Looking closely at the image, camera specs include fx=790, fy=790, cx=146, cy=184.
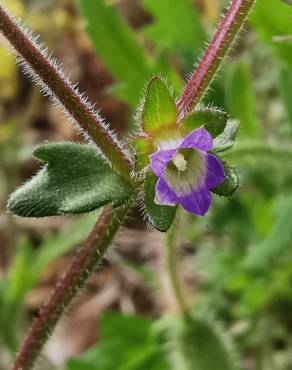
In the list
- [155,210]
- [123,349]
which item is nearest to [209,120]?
[155,210]

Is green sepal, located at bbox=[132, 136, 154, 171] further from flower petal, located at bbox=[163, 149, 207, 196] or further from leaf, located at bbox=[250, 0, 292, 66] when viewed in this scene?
leaf, located at bbox=[250, 0, 292, 66]

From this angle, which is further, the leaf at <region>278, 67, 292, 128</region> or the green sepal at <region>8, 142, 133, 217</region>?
the leaf at <region>278, 67, 292, 128</region>

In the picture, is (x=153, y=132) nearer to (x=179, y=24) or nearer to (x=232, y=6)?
(x=232, y=6)

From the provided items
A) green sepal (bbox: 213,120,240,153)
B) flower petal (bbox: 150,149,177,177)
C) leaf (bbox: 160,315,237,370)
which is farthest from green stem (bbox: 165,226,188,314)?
flower petal (bbox: 150,149,177,177)

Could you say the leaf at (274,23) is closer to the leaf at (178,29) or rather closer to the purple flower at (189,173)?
the leaf at (178,29)

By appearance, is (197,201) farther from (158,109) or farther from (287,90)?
(287,90)

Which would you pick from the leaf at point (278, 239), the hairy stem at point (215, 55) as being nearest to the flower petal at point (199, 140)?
the hairy stem at point (215, 55)
